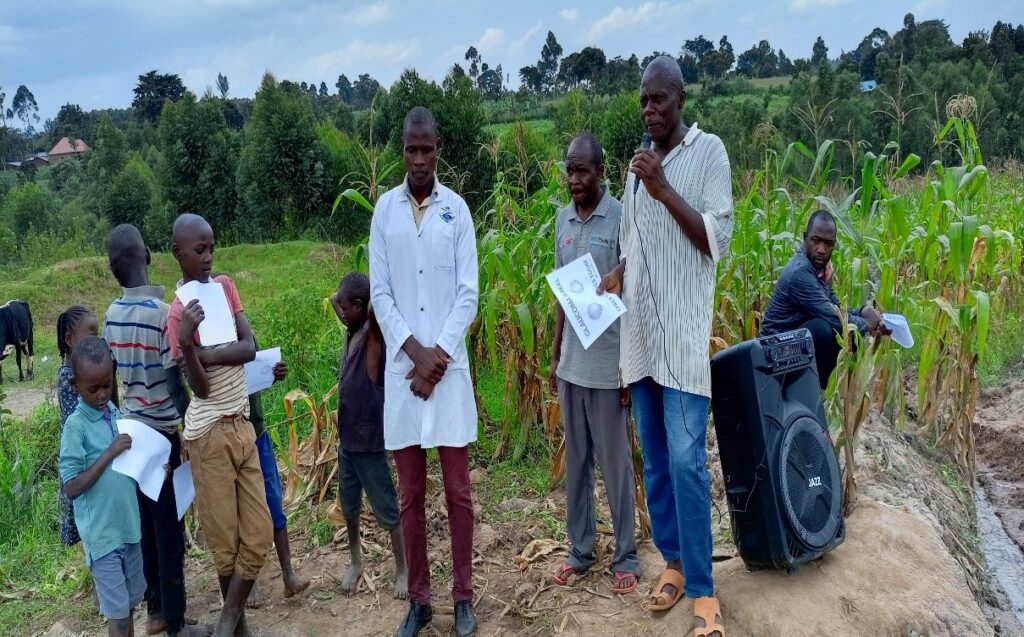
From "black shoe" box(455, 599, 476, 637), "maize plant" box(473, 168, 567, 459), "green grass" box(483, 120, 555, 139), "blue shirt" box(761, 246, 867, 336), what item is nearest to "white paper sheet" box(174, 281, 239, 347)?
"black shoe" box(455, 599, 476, 637)

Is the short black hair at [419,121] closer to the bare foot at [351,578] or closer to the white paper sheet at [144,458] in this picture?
the white paper sheet at [144,458]

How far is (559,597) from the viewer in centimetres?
314

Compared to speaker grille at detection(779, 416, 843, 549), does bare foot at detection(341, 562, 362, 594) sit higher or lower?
lower

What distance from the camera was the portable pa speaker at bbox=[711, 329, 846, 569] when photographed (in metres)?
2.56

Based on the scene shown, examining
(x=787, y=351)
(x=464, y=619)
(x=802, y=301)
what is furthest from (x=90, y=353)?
(x=802, y=301)

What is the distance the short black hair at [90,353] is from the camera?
8.85 ft

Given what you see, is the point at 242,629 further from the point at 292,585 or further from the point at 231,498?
the point at 231,498

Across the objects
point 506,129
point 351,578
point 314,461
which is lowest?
point 351,578

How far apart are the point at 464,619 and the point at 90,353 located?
1648mm

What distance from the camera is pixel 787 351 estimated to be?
2635 millimetres

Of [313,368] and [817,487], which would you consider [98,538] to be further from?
[313,368]

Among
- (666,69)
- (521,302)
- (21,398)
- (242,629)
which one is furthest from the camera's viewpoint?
(21,398)

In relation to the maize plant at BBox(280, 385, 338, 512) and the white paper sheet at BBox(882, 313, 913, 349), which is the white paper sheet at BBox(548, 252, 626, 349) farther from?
the maize plant at BBox(280, 385, 338, 512)

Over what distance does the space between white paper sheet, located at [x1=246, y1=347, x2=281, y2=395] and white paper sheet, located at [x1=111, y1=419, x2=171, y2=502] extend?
1.26 ft
